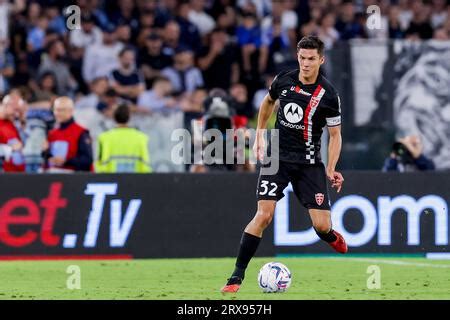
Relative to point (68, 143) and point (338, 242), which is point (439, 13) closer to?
point (68, 143)

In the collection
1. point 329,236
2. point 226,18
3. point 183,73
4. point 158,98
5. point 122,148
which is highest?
point 226,18

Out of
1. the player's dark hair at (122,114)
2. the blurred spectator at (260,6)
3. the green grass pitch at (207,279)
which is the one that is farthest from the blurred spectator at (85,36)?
the green grass pitch at (207,279)

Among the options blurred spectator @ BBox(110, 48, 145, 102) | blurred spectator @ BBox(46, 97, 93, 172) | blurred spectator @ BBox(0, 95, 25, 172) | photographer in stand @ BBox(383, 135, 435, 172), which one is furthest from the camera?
blurred spectator @ BBox(110, 48, 145, 102)

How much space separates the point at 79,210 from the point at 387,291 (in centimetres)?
519

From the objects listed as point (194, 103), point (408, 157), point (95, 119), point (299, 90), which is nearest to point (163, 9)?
point (194, 103)

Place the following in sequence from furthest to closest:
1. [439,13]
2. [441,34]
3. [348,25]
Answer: [439,13] → [348,25] → [441,34]

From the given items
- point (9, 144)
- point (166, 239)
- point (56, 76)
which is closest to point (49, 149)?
point (9, 144)

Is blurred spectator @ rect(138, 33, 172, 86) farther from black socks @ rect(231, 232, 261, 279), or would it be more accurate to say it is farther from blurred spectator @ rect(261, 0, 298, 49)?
black socks @ rect(231, 232, 261, 279)

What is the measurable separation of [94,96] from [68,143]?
11.7 feet

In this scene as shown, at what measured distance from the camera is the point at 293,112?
11734 millimetres

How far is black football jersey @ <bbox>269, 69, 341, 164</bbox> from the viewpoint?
38.4 ft

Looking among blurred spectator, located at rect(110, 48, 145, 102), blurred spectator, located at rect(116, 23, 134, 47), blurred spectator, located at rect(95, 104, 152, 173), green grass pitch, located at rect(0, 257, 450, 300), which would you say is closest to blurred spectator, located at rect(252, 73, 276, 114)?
blurred spectator, located at rect(110, 48, 145, 102)

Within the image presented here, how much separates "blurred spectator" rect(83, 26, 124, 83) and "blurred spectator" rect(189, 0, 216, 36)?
1761 millimetres

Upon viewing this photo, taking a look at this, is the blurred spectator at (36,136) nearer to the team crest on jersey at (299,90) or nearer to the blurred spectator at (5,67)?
the blurred spectator at (5,67)
